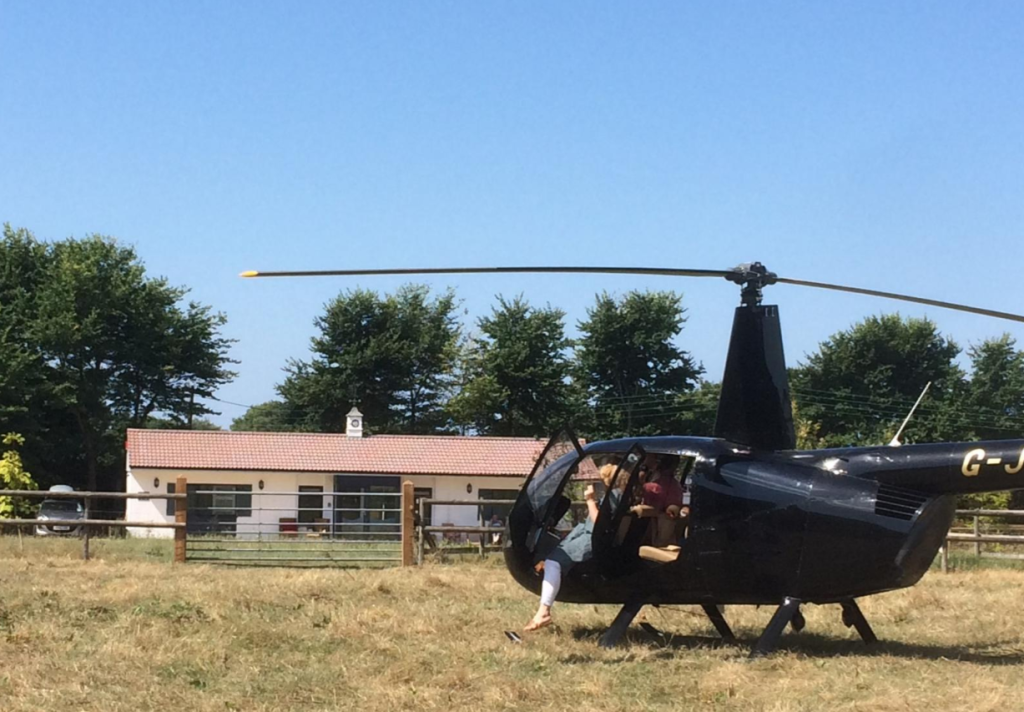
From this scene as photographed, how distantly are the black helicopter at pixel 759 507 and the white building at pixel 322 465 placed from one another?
91.2 feet

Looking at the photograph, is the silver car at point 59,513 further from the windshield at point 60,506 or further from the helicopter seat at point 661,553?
the helicopter seat at point 661,553

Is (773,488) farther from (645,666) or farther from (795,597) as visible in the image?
(645,666)

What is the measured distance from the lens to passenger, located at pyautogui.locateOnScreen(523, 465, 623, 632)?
9852mm

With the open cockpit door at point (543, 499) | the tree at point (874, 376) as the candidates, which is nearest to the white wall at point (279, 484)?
the tree at point (874, 376)

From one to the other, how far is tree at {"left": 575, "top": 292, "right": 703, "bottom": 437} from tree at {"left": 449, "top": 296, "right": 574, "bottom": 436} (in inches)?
77.4

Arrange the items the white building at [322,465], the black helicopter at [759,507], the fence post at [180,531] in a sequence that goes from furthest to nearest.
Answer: the white building at [322,465] < the fence post at [180,531] < the black helicopter at [759,507]

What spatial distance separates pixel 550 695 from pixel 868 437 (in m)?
49.5

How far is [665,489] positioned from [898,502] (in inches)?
77.0

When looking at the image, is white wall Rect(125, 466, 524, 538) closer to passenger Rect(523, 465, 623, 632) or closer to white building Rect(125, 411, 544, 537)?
white building Rect(125, 411, 544, 537)

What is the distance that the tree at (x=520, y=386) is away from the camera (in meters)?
53.4

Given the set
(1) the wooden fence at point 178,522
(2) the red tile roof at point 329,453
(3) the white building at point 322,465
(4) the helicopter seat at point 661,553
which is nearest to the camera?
(4) the helicopter seat at point 661,553

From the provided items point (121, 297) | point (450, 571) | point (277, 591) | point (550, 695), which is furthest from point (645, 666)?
point (121, 297)

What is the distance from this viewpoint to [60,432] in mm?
47188

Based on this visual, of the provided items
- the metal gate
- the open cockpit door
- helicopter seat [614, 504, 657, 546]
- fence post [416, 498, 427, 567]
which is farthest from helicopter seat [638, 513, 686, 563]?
fence post [416, 498, 427, 567]
